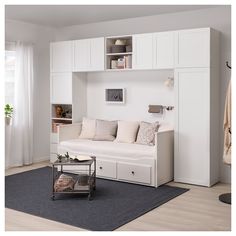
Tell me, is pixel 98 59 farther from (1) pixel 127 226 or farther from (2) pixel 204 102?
(1) pixel 127 226

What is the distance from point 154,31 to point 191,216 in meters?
3.15

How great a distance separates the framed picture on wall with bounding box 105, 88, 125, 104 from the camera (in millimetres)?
6383

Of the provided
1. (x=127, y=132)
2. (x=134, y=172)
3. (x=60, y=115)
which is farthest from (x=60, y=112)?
(x=134, y=172)

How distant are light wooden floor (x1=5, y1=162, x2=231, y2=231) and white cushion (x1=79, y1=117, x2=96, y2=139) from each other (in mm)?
2159

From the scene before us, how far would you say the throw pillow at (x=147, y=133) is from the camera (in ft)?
18.6

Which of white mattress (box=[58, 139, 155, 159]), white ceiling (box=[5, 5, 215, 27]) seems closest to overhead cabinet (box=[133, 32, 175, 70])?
white ceiling (box=[5, 5, 215, 27])

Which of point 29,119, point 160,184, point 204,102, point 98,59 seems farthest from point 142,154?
point 29,119

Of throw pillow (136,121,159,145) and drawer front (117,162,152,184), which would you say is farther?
throw pillow (136,121,159,145)

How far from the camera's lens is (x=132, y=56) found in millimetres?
5789

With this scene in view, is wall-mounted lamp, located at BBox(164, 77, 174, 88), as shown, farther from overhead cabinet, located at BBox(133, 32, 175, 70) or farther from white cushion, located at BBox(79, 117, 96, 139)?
white cushion, located at BBox(79, 117, 96, 139)

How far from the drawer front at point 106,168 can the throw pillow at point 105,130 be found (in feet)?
1.80

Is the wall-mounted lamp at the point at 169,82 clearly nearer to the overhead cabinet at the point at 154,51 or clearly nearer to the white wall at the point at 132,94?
the white wall at the point at 132,94

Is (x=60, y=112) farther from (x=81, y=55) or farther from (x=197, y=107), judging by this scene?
(x=197, y=107)

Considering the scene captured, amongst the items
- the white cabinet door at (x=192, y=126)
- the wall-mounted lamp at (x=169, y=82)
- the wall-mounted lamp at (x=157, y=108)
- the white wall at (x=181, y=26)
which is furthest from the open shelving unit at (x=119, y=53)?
the white cabinet door at (x=192, y=126)
